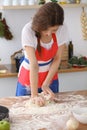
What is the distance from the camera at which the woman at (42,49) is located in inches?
73.7

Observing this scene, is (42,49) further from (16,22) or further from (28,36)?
(16,22)

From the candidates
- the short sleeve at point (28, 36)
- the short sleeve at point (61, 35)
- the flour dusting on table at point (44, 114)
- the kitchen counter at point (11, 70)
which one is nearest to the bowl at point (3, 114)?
the flour dusting on table at point (44, 114)

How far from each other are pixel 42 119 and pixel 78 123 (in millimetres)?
217

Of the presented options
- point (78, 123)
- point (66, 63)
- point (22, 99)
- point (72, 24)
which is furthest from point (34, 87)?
point (72, 24)

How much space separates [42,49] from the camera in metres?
2.16

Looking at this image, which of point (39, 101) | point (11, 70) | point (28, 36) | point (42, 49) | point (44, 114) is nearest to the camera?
point (44, 114)

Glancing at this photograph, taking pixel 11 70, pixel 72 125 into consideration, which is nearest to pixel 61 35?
pixel 72 125

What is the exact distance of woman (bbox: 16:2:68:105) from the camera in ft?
6.14

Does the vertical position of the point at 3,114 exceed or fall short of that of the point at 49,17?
it falls short

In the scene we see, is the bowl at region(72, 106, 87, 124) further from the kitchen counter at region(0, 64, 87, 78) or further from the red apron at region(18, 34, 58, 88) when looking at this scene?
the kitchen counter at region(0, 64, 87, 78)

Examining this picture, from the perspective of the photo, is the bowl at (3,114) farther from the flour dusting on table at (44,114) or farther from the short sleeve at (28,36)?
the short sleeve at (28,36)

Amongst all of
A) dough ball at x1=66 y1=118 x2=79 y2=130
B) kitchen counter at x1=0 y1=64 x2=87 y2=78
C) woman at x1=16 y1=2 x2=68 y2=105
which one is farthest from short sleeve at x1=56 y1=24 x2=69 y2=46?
kitchen counter at x1=0 y1=64 x2=87 y2=78

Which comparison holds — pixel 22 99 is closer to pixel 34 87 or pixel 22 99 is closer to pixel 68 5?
pixel 34 87

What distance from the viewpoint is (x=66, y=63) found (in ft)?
11.4
